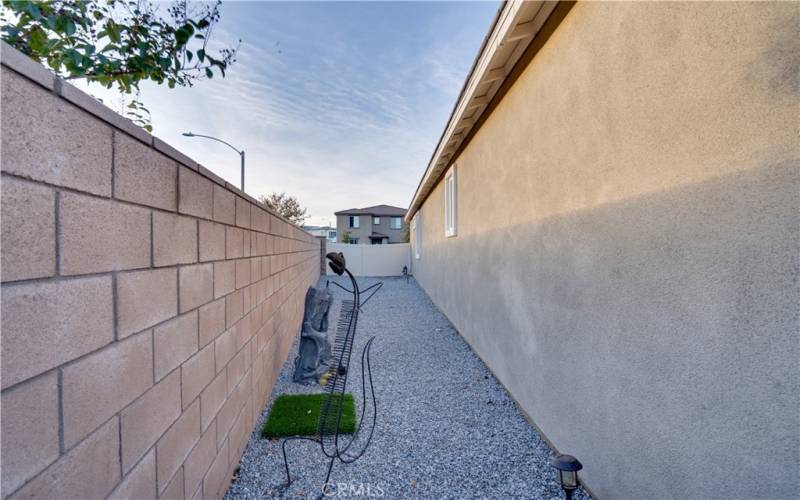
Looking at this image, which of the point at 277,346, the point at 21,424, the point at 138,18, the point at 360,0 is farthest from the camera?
the point at 360,0

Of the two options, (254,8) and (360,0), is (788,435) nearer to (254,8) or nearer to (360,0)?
(254,8)

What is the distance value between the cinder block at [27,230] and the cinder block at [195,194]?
0.81 meters

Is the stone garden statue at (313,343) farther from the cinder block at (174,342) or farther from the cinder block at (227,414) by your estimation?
the cinder block at (174,342)

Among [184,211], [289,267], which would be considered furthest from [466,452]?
[289,267]

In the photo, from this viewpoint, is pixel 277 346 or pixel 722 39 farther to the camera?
pixel 277 346

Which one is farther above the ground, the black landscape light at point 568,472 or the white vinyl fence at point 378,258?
the white vinyl fence at point 378,258

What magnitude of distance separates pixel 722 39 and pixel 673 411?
5.34ft

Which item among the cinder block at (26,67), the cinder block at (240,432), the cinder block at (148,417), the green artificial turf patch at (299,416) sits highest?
the cinder block at (26,67)

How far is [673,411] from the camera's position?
5.51 feet

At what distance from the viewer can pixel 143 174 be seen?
1.41 metres

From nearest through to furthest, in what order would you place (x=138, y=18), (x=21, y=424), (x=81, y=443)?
(x=21, y=424)
(x=81, y=443)
(x=138, y=18)

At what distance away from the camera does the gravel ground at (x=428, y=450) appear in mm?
2537

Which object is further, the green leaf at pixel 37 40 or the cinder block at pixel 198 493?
the green leaf at pixel 37 40

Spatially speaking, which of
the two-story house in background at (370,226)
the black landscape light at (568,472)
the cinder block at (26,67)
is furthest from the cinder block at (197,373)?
the two-story house in background at (370,226)
